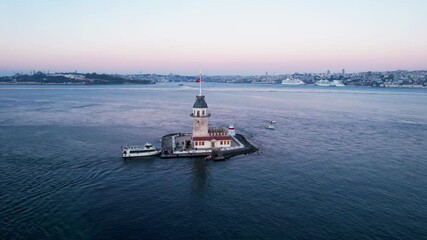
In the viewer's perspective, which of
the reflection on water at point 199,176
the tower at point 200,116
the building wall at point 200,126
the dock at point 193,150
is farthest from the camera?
the building wall at point 200,126

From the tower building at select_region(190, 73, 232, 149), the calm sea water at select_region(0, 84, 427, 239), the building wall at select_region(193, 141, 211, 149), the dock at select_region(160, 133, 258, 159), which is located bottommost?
the calm sea water at select_region(0, 84, 427, 239)

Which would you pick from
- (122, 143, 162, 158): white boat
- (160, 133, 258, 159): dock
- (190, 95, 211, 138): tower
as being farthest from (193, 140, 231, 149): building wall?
(122, 143, 162, 158): white boat

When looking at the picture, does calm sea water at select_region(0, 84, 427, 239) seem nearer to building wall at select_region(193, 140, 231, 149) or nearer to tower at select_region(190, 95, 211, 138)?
building wall at select_region(193, 140, 231, 149)

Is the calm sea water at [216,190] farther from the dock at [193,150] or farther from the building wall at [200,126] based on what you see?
the building wall at [200,126]

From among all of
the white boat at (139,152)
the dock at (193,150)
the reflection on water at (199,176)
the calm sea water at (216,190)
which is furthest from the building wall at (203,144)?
the white boat at (139,152)

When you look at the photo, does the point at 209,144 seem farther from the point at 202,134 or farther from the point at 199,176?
the point at 199,176

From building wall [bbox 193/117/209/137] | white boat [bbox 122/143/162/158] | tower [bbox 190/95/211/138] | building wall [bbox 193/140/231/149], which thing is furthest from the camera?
building wall [bbox 193/117/209/137]

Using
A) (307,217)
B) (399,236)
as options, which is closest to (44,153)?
(307,217)

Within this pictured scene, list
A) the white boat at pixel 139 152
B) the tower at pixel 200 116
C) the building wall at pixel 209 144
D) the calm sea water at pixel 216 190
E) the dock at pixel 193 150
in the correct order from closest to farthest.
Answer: the calm sea water at pixel 216 190
the white boat at pixel 139 152
the dock at pixel 193 150
the building wall at pixel 209 144
the tower at pixel 200 116

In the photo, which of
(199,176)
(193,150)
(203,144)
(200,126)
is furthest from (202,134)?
(199,176)
